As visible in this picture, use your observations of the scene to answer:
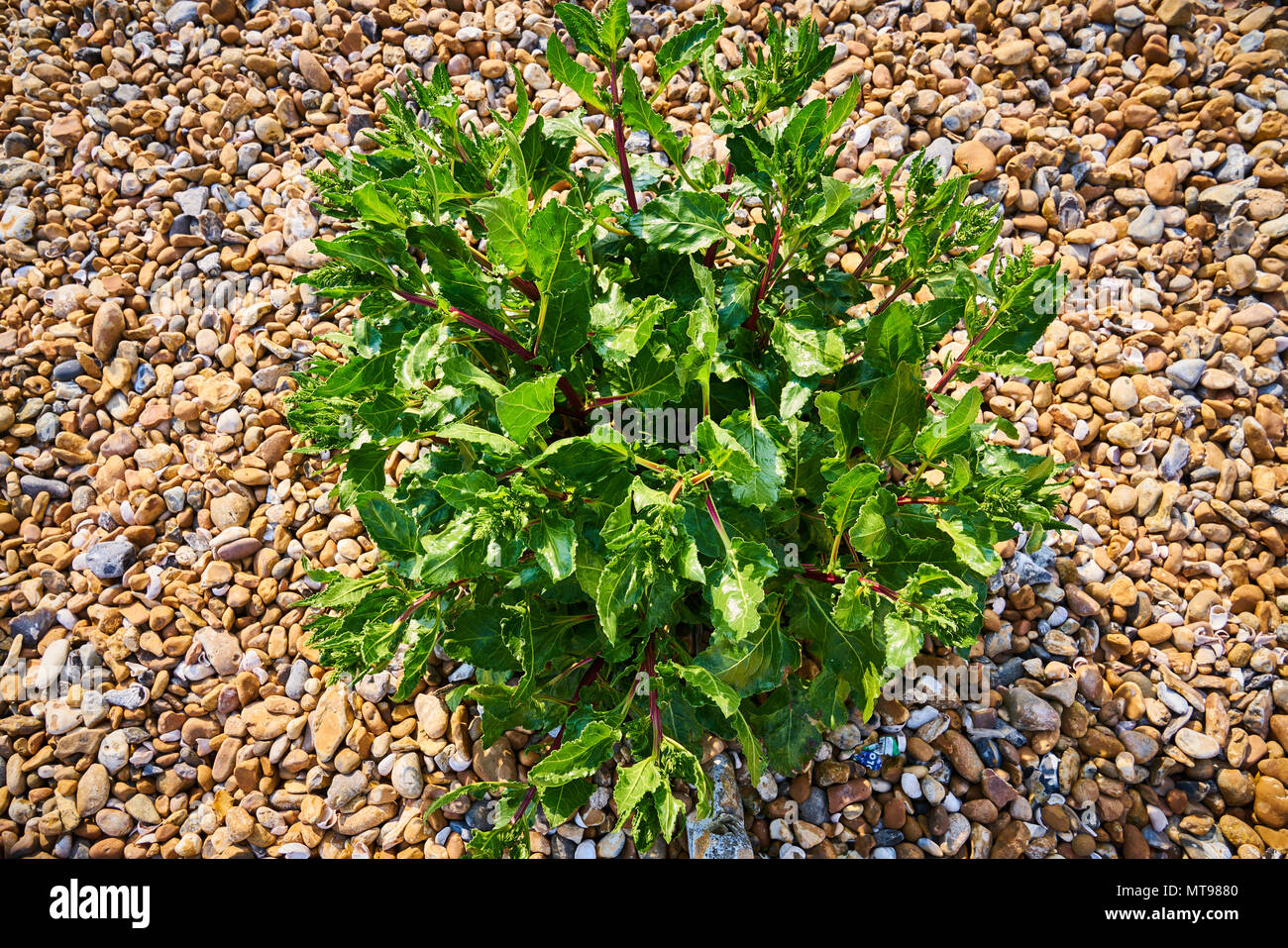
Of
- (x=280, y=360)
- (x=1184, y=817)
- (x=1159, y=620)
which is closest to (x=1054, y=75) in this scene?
(x=1159, y=620)

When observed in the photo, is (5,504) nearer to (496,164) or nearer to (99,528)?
(99,528)

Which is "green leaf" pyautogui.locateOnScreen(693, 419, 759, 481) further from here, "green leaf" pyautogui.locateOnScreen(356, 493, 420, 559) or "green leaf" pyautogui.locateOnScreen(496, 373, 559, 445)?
Answer: "green leaf" pyautogui.locateOnScreen(356, 493, 420, 559)

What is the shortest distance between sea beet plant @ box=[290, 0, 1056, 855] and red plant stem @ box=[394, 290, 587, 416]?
11 mm

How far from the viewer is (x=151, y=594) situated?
9.43ft

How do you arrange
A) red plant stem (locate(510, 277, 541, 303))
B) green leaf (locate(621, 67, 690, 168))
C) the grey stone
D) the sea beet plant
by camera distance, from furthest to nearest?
the grey stone
green leaf (locate(621, 67, 690, 168))
red plant stem (locate(510, 277, 541, 303))
the sea beet plant

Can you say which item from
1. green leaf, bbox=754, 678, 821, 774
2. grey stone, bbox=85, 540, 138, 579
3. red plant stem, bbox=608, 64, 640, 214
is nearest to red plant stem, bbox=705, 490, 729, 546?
green leaf, bbox=754, 678, 821, 774

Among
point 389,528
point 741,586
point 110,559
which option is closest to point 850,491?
point 741,586

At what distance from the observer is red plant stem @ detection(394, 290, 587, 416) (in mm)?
1704

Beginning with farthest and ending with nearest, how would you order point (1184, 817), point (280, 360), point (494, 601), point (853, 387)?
point (280, 360), point (1184, 817), point (494, 601), point (853, 387)

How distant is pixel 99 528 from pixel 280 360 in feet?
3.15

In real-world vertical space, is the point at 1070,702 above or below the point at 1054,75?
below

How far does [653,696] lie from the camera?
190 centimetres

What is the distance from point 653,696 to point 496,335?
973 mm

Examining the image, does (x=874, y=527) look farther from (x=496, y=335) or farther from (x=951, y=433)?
(x=496, y=335)
